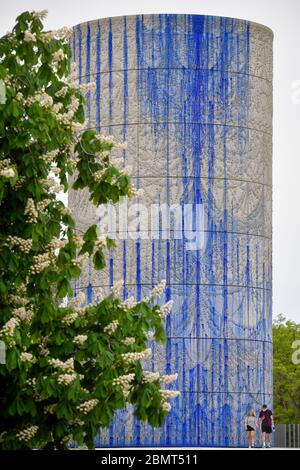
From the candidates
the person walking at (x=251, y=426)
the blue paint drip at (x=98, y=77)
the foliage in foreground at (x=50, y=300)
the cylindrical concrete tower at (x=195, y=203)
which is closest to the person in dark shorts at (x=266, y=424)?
the person walking at (x=251, y=426)

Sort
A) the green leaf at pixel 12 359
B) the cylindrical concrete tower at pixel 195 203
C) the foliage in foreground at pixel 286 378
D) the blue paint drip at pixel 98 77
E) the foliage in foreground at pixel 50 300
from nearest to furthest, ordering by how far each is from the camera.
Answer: the green leaf at pixel 12 359 → the foliage in foreground at pixel 50 300 → the cylindrical concrete tower at pixel 195 203 → the blue paint drip at pixel 98 77 → the foliage in foreground at pixel 286 378

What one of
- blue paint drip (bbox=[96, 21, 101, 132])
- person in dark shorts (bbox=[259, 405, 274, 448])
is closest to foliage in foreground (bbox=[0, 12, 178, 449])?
person in dark shorts (bbox=[259, 405, 274, 448])

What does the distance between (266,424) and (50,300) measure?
80.6 feet

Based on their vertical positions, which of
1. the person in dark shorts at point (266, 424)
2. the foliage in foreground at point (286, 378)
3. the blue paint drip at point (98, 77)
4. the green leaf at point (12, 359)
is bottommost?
the green leaf at point (12, 359)

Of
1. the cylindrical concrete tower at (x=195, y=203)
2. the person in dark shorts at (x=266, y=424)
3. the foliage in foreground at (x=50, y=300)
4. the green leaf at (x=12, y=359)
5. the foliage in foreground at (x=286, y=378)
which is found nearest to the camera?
the green leaf at (x=12, y=359)

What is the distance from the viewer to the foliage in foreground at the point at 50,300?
53.1 feet

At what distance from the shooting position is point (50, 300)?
16500mm

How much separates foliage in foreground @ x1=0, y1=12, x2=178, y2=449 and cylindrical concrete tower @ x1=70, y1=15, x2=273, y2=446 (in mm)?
23961

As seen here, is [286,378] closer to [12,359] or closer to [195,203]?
[195,203]

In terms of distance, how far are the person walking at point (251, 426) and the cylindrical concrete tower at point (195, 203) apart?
0.55m

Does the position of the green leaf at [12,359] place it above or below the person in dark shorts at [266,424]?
below

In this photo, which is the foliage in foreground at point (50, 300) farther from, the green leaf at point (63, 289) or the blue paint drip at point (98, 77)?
the blue paint drip at point (98, 77)
